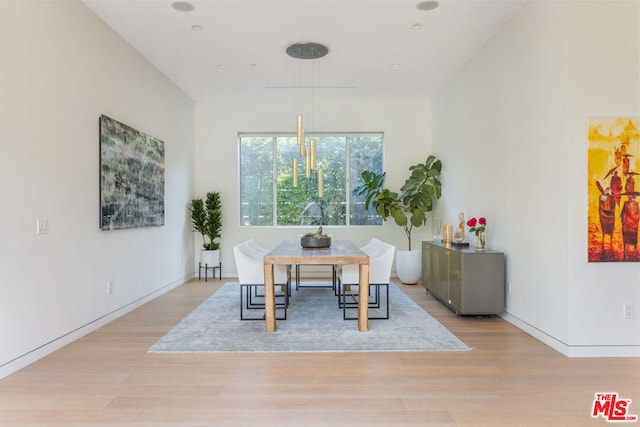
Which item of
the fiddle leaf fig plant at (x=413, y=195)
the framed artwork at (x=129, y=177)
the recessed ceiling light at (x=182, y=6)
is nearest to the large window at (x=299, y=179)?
the fiddle leaf fig plant at (x=413, y=195)

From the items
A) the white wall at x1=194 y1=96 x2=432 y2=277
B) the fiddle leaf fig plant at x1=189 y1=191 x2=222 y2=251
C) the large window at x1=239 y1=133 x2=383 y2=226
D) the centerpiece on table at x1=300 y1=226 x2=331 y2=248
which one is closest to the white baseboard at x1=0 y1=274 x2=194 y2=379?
the fiddle leaf fig plant at x1=189 y1=191 x2=222 y2=251

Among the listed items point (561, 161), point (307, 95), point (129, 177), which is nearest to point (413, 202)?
point (307, 95)

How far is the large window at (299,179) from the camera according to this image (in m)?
7.10

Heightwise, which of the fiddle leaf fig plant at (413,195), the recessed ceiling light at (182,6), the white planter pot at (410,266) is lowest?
the white planter pot at (410,266)

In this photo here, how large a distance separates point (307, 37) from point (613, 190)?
3222 mm

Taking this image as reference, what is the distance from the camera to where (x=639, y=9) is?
303 cm

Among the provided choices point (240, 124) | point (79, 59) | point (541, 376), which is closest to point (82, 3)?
point (79, 59)

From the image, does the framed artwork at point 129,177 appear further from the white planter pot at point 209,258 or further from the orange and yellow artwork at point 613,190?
the orange and yellow artwork at point 613,190

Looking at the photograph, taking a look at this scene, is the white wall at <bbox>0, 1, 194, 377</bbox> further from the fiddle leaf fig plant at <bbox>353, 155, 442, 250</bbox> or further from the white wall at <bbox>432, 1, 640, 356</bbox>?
the white wall at <bbox>432, 1, 640, 356</bbox>

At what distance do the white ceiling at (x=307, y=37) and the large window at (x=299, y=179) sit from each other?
4.34 feet

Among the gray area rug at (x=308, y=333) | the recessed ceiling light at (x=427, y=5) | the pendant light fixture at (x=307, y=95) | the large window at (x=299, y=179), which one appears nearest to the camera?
the gray area rug at (x=308, y=333)

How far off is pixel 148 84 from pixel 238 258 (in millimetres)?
2696

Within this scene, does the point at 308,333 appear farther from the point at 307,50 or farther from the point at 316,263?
the point at 307,50

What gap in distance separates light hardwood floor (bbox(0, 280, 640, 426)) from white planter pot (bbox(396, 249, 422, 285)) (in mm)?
2761
